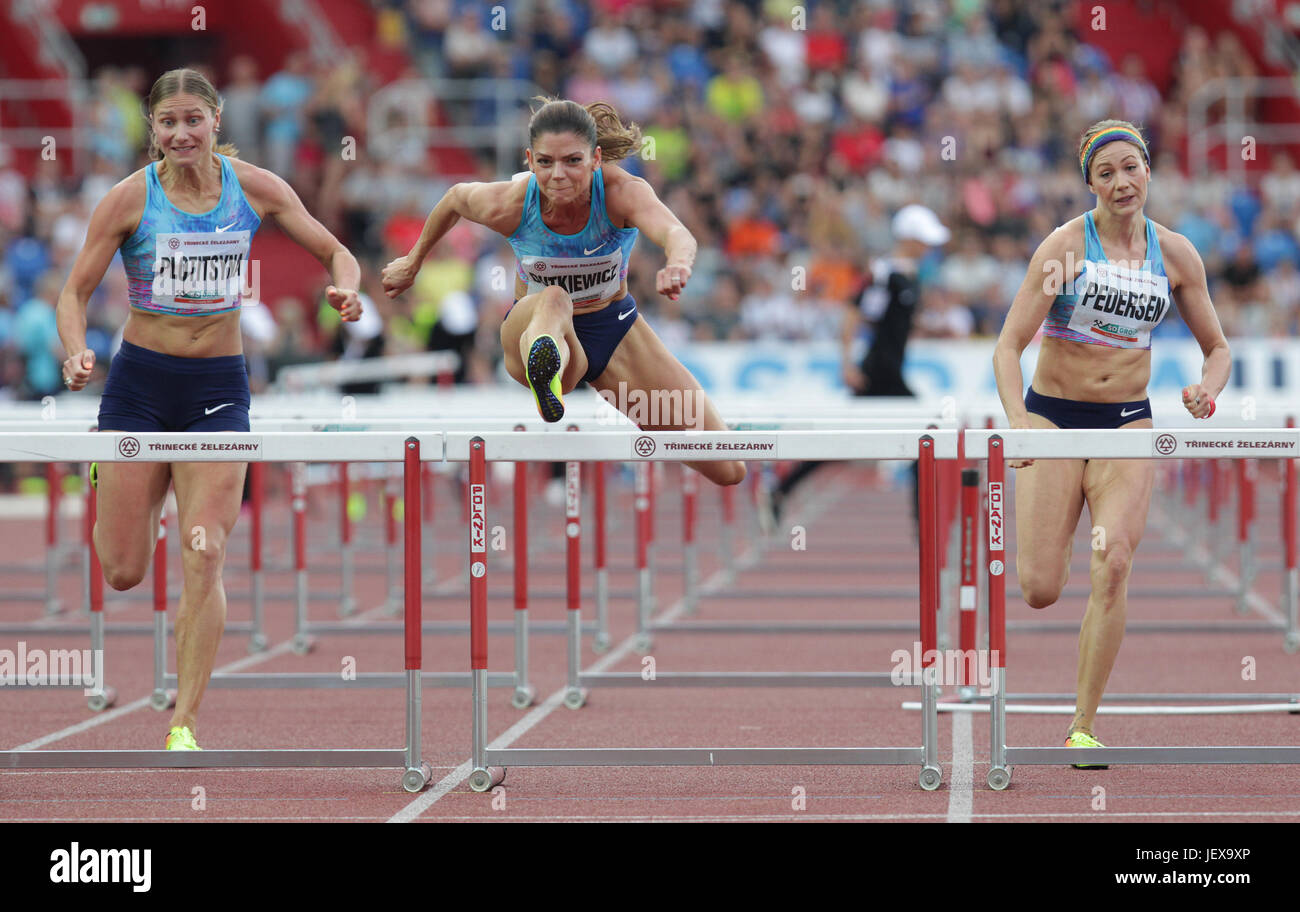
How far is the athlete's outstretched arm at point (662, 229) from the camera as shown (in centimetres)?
559

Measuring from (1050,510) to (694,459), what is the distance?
1341 millimetres

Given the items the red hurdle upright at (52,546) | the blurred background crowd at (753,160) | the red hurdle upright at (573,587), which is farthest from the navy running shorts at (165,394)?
the blurred background crowd at (753,160)

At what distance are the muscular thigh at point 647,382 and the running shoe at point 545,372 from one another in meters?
0.65

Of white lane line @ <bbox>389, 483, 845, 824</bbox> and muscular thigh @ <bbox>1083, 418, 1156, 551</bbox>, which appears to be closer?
white lane line @ <bbox>389, 483, 845, 824</bbox>

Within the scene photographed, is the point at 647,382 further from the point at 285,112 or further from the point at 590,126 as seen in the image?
the point at 285,112

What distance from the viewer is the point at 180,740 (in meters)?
6.21

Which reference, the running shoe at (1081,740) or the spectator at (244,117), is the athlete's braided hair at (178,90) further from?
the spectator at (244,117)

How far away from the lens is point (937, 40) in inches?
959

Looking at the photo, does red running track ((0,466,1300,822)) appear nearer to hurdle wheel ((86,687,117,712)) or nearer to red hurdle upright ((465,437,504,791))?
hurdle wheel ((86,687,117,712))

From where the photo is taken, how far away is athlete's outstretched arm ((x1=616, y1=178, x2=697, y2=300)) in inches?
220

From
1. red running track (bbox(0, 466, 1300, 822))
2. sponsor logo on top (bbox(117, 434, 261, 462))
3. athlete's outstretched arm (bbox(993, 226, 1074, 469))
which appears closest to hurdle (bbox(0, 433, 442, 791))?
sponsor logo on top (bbox(117, 434, 261, 462))

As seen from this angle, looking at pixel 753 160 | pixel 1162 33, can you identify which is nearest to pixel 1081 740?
pixel 753 160

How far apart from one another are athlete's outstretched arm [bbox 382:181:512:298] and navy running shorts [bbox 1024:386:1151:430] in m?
1.98
